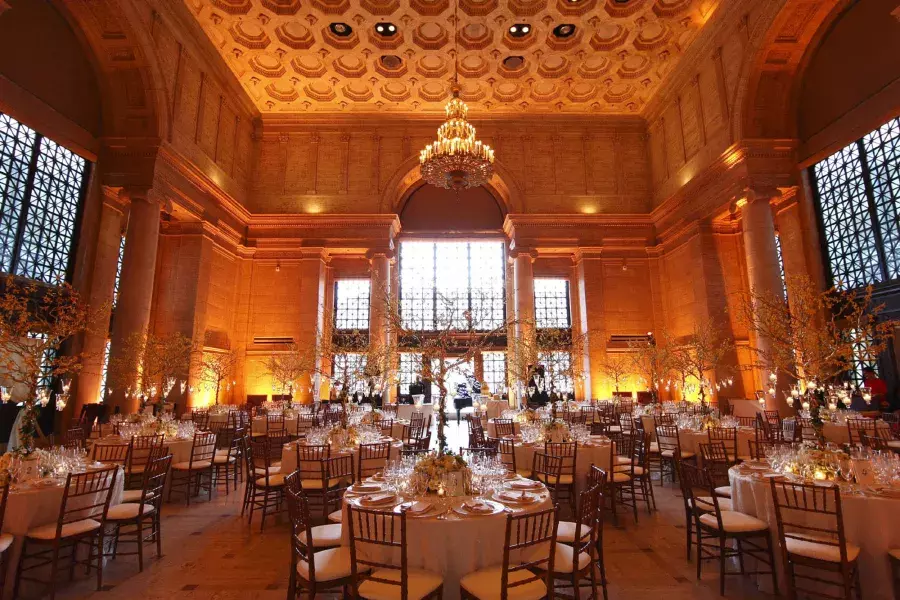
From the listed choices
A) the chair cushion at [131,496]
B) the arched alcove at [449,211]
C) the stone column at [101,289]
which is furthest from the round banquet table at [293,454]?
the arched alcove at [449,211]

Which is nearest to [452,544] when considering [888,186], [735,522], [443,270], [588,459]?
[735,522]

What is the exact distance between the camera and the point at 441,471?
392 cm

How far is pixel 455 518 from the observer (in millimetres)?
3316

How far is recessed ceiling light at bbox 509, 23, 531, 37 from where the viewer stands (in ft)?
48.5

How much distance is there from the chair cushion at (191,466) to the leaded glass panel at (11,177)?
721 centimetres

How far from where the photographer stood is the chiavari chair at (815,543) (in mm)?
3424

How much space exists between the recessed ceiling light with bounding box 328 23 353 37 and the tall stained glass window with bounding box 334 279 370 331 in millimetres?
9326

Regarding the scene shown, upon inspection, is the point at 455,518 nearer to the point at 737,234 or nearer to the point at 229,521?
the point at 229,521

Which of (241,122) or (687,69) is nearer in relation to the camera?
(687,69)

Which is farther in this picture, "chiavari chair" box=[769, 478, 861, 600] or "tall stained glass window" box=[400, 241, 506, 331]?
"tall stained glass window" box=[400, 241, 506, 331]

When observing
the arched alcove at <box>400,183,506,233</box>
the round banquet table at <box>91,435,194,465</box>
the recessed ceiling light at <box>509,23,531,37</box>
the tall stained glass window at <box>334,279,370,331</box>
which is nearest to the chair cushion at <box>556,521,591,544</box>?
the round banquet table at <box>91,435,194,465</box>

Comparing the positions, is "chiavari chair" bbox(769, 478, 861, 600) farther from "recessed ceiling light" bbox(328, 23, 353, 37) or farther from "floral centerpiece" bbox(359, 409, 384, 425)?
"recessed ceiling light" bbox(328, 23, 353, 37)

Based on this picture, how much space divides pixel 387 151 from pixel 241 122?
576cm

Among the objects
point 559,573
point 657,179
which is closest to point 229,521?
point 559,573
